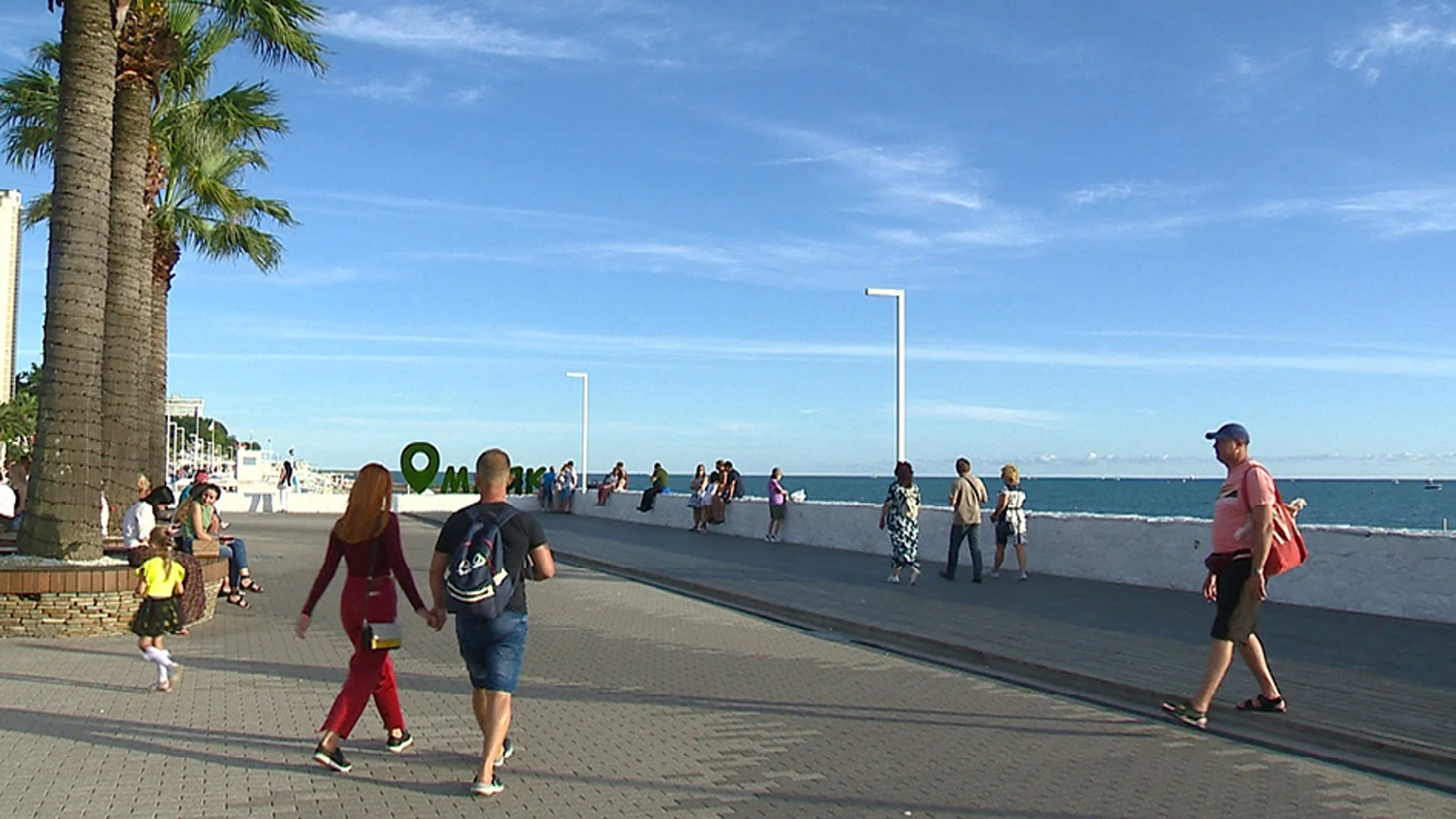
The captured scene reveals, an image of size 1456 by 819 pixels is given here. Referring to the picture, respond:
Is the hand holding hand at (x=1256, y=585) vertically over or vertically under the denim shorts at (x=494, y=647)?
over

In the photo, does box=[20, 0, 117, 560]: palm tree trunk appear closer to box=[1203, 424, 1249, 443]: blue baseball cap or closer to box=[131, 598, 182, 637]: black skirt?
box=[131, 598, 182, 637]: black skirt

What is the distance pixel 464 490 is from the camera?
49969 millimetres

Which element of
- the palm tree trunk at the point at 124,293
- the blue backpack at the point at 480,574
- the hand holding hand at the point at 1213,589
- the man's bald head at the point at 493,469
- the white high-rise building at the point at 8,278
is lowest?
the hand holding hand at the point at 1213,589

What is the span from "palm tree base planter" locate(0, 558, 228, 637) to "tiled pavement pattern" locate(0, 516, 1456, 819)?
0.29 metres

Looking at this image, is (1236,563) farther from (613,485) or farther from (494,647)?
(613,485)

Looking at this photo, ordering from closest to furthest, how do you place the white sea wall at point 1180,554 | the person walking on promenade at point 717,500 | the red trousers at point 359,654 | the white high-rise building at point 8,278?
the red trousers at point 359,654 → the white sea wall at point 1180,554 → the person walking on promenade at point 717,500 → the white high-rise building at point 8,278

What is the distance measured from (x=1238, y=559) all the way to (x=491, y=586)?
4383 mm

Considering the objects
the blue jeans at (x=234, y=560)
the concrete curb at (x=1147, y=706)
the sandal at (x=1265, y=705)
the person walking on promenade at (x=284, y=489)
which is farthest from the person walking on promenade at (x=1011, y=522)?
the person walking on promenade at (x=284, y=489)

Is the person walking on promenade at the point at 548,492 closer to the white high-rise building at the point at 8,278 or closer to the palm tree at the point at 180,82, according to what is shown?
the palm tree at the point at 180,82

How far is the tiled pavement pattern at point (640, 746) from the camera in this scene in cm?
600

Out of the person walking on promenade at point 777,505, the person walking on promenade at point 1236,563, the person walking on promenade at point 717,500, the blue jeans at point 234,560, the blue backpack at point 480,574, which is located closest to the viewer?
the blue backpack at point 480,574

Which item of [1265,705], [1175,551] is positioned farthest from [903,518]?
[1265,705]

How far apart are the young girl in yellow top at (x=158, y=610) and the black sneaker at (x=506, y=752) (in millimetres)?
2999

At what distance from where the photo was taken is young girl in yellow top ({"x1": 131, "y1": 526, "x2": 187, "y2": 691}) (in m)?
8.69
